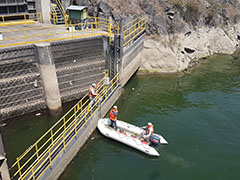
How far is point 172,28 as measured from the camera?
24.8 metres

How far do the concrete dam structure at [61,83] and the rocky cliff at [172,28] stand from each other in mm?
5951

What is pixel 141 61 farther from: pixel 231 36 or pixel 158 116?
pixel 231 36

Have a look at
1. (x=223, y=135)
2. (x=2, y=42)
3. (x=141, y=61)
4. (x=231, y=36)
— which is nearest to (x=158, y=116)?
(x=223, y=135)

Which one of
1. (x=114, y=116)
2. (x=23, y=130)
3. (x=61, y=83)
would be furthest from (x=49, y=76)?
(x=114, y=116)

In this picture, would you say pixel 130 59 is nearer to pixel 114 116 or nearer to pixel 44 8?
pixel 114 116

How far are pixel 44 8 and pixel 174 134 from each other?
1579cm

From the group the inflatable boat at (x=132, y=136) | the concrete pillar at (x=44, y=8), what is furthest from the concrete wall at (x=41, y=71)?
the concrete pillar at (x=44, y=8)

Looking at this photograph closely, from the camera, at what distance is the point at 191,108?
674 inches

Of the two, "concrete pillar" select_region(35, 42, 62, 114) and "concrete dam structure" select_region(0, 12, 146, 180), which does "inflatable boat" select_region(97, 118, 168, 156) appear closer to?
"concrete dam structure" select_region(0, 12, 146, 180)

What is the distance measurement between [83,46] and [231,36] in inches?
991

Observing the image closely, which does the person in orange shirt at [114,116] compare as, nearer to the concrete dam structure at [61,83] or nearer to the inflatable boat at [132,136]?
the inflatable boat at [132,136]

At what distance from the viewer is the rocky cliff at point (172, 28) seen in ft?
77.0

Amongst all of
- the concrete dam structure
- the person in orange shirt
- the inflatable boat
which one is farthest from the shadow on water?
the person in orange shirt

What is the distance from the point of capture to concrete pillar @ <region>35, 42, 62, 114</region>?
1382cm
